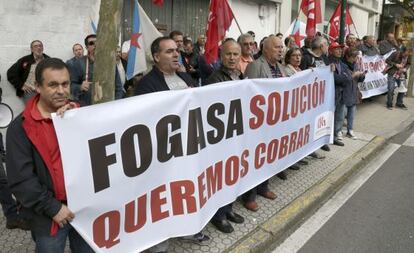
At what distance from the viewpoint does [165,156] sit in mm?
2877

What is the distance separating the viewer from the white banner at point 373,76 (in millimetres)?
9672

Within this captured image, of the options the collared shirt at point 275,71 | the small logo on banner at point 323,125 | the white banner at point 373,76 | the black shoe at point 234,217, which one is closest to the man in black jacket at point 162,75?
the black shoe at point 234,217

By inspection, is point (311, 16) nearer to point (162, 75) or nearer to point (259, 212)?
point (259, 212)

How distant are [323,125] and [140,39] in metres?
2.79

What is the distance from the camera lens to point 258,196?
4559mm

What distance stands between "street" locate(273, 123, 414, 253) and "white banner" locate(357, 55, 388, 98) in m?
4.10

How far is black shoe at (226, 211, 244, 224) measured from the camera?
3.88 meters

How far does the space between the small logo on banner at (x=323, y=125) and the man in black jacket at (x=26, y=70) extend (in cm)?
413

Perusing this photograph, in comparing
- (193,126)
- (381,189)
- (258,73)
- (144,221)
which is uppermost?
(258,73)

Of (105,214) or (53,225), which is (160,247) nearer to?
(105,214)

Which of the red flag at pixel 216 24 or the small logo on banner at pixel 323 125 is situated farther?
the small logo on banner at pixel 323 125

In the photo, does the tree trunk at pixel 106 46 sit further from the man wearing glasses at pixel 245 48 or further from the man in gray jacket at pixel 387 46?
the man in gray jacket at pixel 387 46

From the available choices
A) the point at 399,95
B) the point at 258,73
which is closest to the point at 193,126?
the point at 258,73

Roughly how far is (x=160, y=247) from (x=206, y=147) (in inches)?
33.8
